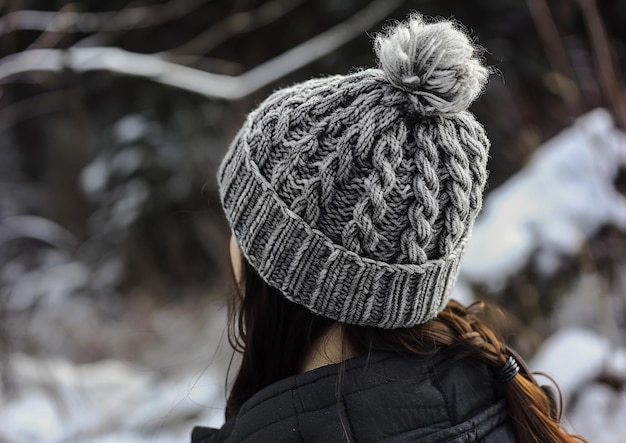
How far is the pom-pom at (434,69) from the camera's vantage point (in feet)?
2.91

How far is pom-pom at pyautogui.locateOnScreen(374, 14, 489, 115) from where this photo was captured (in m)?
0.89

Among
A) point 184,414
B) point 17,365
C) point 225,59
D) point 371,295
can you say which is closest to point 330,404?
point 371,295

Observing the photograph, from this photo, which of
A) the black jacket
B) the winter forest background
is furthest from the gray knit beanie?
the winter forest background

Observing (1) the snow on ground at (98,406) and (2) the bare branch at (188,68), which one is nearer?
(1) the snow on ground at (98,406)

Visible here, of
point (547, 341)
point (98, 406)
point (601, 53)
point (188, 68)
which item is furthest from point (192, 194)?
point (601, 53)

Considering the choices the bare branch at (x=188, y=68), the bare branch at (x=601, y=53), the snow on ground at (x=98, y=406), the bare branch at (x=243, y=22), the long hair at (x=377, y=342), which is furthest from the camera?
the bare branch at (x=243, y=22)

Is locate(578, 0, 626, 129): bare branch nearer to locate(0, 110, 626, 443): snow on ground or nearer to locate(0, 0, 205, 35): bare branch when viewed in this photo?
locate(0, 110, 626, 443): snow on ground

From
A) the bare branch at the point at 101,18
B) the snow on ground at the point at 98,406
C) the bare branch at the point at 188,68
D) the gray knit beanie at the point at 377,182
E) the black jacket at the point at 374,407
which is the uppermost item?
the bare branch at the point at 101,18

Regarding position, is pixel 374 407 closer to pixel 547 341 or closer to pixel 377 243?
pixel 377 243

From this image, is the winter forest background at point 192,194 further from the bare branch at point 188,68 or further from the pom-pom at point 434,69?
the pom-pom at point 434,69

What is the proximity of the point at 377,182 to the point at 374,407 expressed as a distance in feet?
1.34

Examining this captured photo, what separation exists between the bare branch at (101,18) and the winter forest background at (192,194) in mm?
27

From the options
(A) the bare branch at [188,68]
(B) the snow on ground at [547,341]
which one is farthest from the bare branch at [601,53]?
(A) the bare branch at [188,68]

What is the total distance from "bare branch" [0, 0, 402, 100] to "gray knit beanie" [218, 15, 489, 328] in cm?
247
